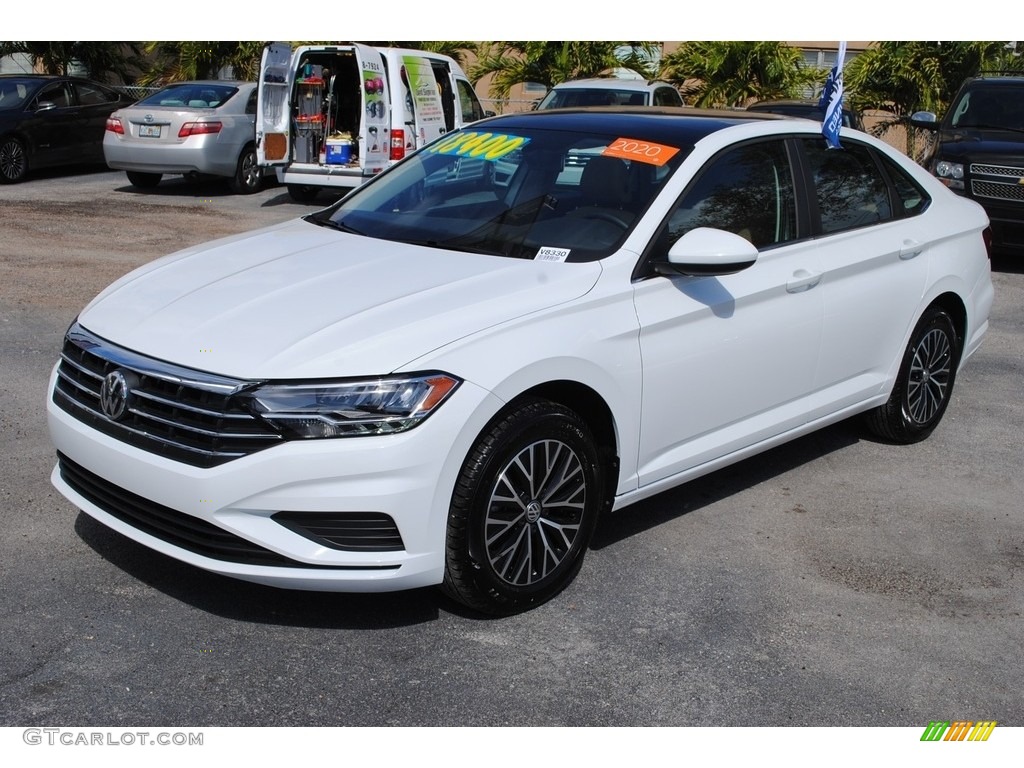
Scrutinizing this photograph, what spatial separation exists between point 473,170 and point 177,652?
2.42m

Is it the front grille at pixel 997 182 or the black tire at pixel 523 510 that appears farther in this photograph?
the front grille at pixel 997 182

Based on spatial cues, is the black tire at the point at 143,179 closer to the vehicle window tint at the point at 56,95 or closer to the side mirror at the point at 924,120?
the vehicle window tint at the point at 56,95

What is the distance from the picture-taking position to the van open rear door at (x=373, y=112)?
44.3 ft

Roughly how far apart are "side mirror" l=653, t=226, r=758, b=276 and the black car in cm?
1391

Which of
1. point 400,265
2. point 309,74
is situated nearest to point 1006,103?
point 309,74

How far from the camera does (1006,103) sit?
40.1ft

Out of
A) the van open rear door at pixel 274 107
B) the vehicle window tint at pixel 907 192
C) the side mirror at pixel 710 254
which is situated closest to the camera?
the side mirror at pixel 710 254

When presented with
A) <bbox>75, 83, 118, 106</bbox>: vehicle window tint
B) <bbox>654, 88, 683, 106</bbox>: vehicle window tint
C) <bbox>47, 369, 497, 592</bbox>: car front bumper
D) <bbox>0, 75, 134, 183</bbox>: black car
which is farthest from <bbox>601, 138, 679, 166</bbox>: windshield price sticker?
<bbox>75, 83, 118, 106</bbox>: vehicle window tint

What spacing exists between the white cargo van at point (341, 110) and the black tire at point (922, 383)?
8.78 m

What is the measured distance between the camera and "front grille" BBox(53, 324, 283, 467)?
3.55 meters

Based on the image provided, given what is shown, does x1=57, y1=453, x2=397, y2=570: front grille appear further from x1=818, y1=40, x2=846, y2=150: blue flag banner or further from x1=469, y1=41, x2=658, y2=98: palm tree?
x1=469, y1=41, x2=658, y2=98: palm tree

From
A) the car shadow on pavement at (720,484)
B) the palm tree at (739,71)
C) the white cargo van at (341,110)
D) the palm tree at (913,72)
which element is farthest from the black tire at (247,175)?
the palm tree at (913,72)

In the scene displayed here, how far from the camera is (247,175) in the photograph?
1593 centimetres

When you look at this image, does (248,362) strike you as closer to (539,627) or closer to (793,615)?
(539,627)
